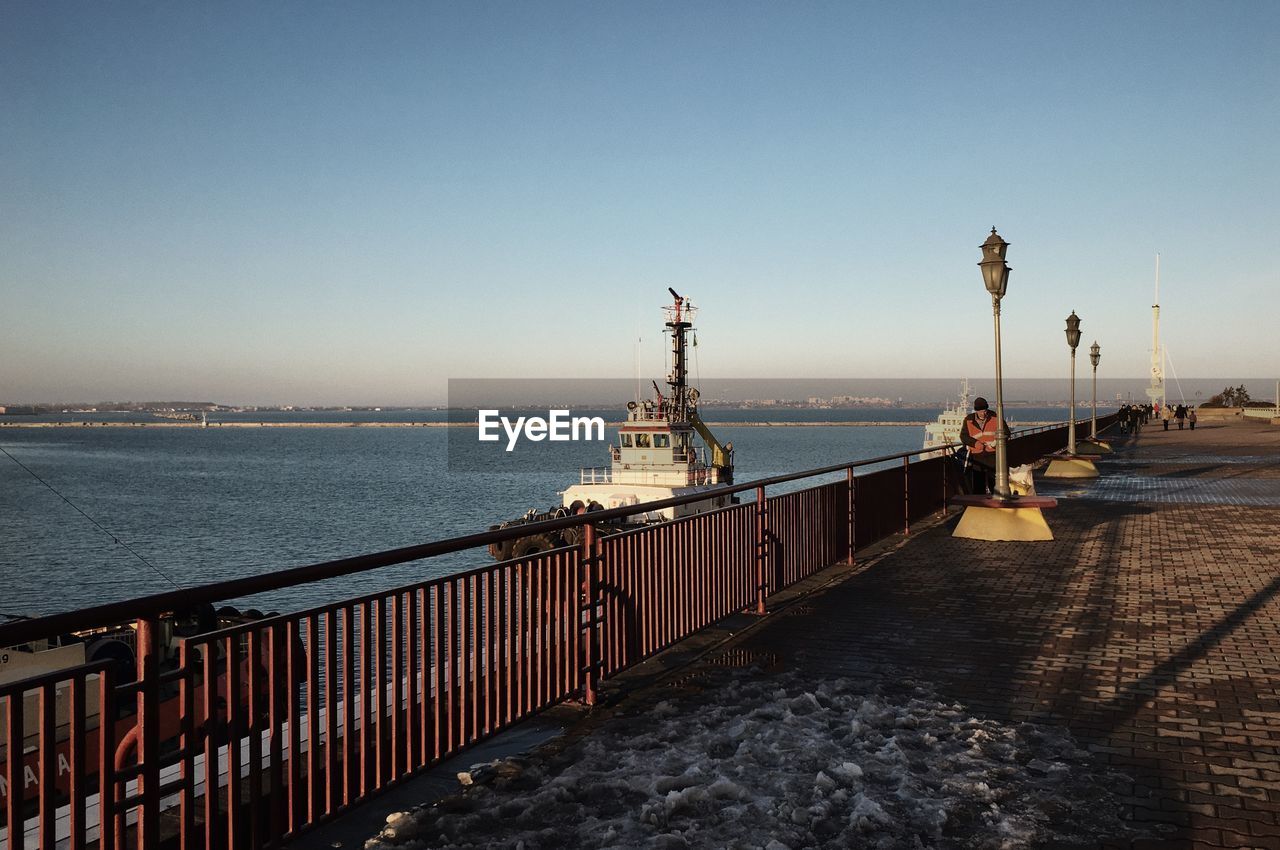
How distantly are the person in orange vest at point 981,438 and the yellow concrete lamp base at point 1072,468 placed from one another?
9146 mm

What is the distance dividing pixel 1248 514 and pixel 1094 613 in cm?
1019

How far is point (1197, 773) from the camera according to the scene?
4.70m

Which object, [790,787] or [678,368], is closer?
[790,787]

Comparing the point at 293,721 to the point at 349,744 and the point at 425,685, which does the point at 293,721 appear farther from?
the point at 425,685

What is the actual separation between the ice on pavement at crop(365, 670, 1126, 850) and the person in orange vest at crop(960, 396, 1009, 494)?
33.5ft

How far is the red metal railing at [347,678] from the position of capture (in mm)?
3064

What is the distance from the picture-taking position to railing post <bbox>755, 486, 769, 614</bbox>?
863 centimetres

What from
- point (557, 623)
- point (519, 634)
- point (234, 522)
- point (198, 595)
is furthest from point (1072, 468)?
point (234, 522)

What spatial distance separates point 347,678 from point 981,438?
1305cm

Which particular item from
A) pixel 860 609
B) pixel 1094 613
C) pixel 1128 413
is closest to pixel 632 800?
pixel 860 609

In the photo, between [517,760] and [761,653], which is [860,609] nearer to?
[761,653]

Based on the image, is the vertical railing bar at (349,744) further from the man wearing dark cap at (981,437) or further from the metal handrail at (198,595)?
the man wearing dark cap at (981,437)

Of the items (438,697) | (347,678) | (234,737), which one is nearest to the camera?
(234,737)

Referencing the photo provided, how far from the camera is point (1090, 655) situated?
7.11 metres
